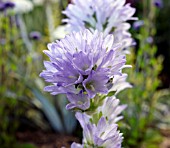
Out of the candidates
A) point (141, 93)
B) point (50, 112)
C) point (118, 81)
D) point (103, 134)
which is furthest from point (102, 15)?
point (50, 112)

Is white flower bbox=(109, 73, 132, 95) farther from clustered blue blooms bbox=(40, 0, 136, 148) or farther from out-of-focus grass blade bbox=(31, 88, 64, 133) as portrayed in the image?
out-of-focus grass blade bbox=(31, 88, 64, 133)

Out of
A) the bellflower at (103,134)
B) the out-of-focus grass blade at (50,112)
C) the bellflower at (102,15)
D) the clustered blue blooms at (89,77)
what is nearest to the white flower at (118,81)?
the clustered blue blooms at (89,77)

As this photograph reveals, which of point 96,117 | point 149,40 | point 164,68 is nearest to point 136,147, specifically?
point 149,40

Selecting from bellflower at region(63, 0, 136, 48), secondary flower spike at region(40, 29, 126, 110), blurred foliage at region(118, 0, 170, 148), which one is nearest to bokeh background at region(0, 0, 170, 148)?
blurred foliage at region(118, 0, 170, 148)

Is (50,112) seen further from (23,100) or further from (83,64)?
(83,64)

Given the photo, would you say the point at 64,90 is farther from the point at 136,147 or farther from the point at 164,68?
the point at 164,68

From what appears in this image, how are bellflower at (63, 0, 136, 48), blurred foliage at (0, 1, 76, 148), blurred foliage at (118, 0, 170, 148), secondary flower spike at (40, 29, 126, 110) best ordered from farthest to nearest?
1. blurred foliage at (0, 1, 76, 148)
2. blurred foliage at (118, 0, 170, 148)
3. bellflower at (63, 0, 136, 48)
4. secondary flower spike at (40, 29, 126, 110)
